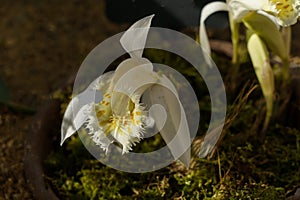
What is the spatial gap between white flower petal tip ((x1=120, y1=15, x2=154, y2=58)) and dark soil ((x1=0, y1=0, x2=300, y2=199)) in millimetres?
527

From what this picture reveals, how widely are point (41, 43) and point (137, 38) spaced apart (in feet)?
2.93

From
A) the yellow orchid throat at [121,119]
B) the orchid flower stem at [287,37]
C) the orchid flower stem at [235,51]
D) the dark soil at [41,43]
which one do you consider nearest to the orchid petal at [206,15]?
the orchid flower stem at [235,51]

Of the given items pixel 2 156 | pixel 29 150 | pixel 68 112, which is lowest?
pixel 2 156

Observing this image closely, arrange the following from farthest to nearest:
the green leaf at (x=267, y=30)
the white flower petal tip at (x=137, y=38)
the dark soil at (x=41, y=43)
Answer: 1. the dark soil at (x=41, y=43)
2. the green leaf at (x=267, y=30)
3. the white flower petal tip at (x=137, y=38)

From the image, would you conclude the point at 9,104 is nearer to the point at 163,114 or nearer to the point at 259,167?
the point at 163,114

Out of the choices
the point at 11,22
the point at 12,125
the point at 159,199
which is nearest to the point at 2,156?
the point at 12,125

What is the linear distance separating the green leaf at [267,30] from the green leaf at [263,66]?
1cm

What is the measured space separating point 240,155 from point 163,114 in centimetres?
21

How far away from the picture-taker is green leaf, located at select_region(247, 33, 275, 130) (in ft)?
3.94

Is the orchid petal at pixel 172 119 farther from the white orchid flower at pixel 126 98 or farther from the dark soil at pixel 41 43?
the dark soil at pixel 41 43

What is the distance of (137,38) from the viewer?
41.5 inches

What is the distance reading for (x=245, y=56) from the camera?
4.62 ft

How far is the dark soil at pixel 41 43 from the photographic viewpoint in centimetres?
170

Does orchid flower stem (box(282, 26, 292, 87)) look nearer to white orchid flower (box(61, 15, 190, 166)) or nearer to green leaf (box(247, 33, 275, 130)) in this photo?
green leaf (box(247, 33, 275, 130))
